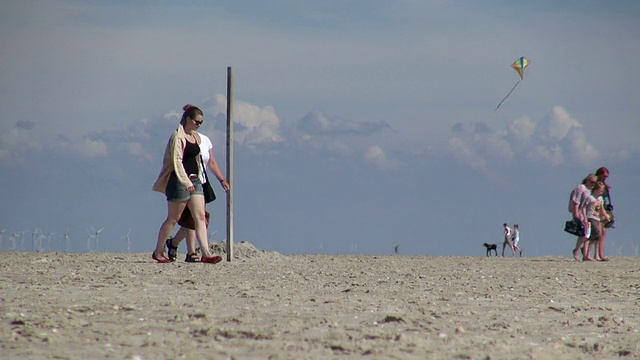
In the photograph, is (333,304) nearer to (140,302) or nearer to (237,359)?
(140,302)

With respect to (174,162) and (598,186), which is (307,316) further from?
(598,186)

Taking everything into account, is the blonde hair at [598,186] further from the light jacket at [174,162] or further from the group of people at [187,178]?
the light jacket at [174,162]

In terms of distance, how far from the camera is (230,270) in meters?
14.6

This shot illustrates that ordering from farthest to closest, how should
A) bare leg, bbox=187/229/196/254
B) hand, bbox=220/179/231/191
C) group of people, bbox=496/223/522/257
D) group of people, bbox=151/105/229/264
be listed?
group of people, bbox=496/223/522/257
hand, bbox=220/179/231/191
bare leg, bbox=187/229/196/254
group of people, bbox=151/105/229/264

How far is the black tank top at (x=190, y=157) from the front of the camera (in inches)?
608

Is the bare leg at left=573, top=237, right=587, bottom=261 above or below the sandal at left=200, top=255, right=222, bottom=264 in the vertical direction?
above

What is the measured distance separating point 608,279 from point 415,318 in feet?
24.1

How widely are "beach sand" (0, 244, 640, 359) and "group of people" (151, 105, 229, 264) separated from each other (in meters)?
1.49

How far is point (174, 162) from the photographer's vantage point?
1508 centimetres

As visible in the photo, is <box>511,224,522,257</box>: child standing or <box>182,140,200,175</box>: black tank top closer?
<box>182,140,200,175</box>: black tank top

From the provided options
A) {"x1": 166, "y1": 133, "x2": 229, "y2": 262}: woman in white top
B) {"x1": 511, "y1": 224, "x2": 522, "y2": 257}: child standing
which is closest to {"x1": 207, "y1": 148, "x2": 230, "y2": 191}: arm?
{"x1": 166, "y1": 133, "x2": 229, "y2": 262}: woman in white top

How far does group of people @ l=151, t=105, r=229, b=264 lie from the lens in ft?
50.1

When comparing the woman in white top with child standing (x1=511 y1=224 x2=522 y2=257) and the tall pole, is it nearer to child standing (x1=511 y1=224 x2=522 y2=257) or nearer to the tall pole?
the tall pole

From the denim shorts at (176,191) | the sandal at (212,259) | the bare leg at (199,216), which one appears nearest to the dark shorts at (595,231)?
the sandal at (212,259)
